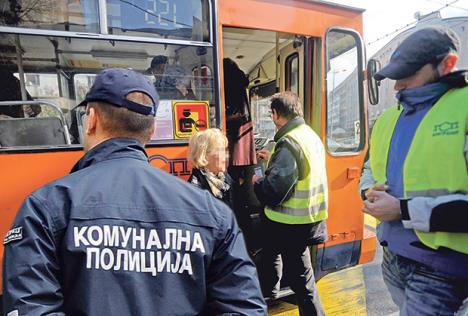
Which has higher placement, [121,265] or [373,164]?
[373,164]

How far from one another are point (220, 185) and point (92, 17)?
131 cm

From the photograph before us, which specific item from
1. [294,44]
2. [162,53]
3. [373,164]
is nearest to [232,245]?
[373,164]

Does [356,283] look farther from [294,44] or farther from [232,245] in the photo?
[232,245]

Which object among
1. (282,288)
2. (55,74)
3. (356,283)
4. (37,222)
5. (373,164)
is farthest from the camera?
(356,283)

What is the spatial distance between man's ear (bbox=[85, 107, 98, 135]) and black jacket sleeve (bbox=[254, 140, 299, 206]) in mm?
Result: 1542

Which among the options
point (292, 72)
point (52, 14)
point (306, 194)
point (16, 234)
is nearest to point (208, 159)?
point (306, 194)

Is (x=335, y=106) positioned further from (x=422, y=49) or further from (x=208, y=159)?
(x=422, y=49)

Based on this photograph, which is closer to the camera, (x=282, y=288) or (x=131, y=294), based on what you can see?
(x=131, y=294)

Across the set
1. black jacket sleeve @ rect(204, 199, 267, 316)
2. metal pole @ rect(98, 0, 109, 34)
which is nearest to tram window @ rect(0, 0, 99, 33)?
metal pole @ rect(98, 0, 109, 34)

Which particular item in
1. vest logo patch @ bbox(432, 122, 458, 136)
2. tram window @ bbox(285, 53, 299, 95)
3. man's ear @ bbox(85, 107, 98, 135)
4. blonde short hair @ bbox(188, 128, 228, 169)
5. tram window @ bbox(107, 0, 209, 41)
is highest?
tram window @ bbox(107, 0, 209, 41)

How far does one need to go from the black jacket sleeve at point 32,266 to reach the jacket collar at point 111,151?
0.63 ft

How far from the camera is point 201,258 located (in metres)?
0.98

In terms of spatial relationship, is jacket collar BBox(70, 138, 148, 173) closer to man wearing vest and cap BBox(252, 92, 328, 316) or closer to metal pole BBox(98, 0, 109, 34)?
metal pole BBox(98, 0, 109, 34)

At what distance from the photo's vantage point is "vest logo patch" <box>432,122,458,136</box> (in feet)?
4.50
